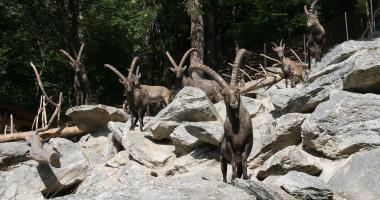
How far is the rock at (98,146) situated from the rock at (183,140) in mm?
2183

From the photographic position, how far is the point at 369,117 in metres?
9.43

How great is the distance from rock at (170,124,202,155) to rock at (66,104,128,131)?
10.9 ft

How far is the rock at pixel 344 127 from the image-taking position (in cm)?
916

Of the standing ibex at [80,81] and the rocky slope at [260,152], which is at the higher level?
the standing ibex at [80,81]

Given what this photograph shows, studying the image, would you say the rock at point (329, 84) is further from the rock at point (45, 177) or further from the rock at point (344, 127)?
the rock at point (45, 177)

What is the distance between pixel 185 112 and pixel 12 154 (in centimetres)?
374

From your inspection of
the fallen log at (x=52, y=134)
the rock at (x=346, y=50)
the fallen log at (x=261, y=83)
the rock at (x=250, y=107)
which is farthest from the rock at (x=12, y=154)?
the rock at (x=346, y=50)

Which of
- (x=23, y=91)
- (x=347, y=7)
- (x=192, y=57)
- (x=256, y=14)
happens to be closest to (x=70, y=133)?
(x=192, y=57)

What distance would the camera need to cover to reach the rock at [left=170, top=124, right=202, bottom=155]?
12.0 metres

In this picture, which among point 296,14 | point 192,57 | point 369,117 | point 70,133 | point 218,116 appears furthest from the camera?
point 296,14

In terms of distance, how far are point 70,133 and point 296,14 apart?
1055cm

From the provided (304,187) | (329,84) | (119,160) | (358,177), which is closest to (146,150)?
(119,160)

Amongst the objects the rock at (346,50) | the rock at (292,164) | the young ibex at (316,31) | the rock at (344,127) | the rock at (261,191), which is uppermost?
the young ibex at (316,31)

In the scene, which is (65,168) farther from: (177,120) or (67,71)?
(67,71)
